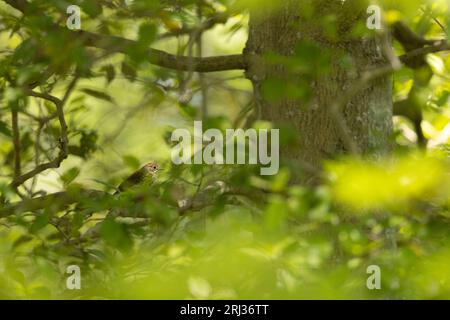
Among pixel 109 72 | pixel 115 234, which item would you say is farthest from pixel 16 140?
pixel 115 234

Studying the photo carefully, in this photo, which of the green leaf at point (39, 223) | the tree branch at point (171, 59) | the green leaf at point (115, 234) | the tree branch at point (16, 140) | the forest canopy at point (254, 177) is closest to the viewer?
the forest canopy at point (254, 177)

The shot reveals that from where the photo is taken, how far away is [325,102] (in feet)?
8.21

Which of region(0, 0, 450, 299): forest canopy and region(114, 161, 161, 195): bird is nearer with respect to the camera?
region(0, 0, 450, 299): forest canopy

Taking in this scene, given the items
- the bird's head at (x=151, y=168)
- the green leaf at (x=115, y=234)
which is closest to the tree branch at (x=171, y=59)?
the bird's head at (x=151, y=168)

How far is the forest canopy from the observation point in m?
1.81

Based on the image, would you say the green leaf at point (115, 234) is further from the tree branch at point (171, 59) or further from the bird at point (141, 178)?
the tree branch at point (171, 59)

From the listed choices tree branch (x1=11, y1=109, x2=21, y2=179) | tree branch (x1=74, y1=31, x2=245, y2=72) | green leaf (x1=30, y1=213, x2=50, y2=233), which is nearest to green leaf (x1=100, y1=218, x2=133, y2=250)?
green leaf (x1=30, y1=213, x2=50, y2=233)

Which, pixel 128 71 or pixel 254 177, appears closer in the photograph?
pixel 254 177

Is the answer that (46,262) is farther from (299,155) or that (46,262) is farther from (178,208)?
(299,155)

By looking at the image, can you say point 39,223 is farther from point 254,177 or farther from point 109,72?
point 109,72

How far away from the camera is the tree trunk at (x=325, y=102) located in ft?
8.20

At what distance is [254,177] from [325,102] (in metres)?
0.47

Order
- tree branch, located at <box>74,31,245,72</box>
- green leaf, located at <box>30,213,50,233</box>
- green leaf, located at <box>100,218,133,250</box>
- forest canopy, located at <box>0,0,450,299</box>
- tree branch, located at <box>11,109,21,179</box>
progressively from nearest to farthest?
forest canopy, located at <box>0,0,450,299</box>, green leaf, located at <box>100,218,133,250</box>, green leaf, located at <box>30,213,50,233</box>, tree branch, located at <box>74,31,245,72</box>, tree branch, located at <box>11,109,21,179</box>

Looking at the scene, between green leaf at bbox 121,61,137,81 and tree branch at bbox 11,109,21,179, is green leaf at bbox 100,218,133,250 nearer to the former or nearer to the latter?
tree branch at bbox 11,109,21,179
